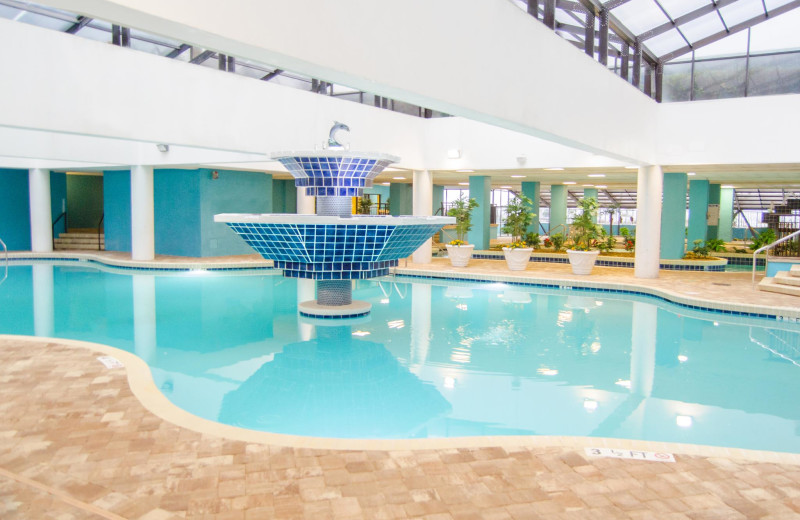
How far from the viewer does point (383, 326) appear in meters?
8.82

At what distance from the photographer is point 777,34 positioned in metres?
12.4

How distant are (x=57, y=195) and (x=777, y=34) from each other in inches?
891

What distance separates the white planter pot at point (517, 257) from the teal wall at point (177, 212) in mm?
9246

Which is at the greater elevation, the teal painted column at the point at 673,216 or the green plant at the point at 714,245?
the teal painted column at the point at 673,216

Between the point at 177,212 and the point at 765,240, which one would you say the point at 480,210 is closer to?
the point at 765,240

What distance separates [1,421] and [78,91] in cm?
551

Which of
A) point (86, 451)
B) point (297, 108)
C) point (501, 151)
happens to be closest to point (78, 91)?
point (297, 108)

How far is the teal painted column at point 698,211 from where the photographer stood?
62.9 ft

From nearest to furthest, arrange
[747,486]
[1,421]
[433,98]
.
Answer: [747,486], [1,421], [433,98]

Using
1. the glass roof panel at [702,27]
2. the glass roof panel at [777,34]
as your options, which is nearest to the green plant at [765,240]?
the glass roof panel at [777,34]

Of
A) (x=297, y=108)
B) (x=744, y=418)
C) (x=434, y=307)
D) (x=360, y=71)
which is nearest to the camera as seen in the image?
(x=360, y=71)

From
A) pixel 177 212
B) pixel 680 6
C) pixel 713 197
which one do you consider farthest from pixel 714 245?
pixel 177 212

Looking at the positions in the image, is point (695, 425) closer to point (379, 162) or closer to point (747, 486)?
point (747, 486)

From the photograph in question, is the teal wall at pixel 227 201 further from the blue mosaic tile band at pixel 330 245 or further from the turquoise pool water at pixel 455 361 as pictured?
the blue mosaic tile band at pixel 330 245
